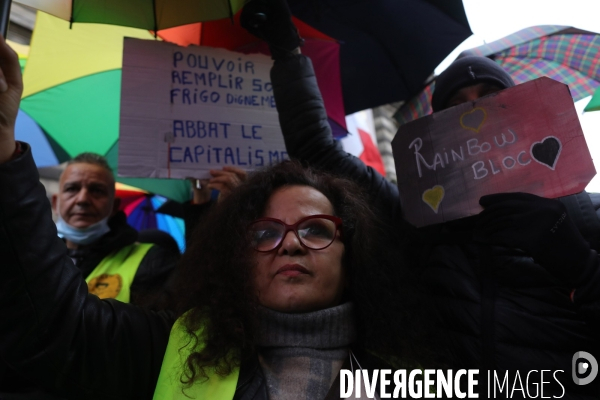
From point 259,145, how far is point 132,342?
144 cm

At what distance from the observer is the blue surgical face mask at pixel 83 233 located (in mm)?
2783

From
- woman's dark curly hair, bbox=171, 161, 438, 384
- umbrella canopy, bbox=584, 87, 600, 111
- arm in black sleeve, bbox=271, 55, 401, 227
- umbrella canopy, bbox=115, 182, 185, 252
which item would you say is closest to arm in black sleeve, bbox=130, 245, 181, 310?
woman's dark curly hair, bbox=171, 161, 438, 384

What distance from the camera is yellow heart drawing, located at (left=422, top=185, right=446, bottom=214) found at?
1.77 m

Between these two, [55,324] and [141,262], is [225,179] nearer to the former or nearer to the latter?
[141,262]

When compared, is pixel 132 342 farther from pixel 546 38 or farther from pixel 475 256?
pixel 546 38

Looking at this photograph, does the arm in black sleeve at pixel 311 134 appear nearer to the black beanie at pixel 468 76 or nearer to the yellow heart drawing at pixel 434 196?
the yellow heart drawing at pixel 434 196

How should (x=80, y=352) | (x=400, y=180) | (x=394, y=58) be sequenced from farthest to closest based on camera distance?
(x=394, y=58), (x=400, y=180), (x=80, y=352)

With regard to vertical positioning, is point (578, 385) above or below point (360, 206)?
below

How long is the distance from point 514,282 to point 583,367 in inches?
12.6

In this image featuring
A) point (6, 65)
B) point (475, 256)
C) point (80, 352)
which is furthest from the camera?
point (475, 256)

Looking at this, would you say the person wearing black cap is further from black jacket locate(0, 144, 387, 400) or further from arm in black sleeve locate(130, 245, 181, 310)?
arm in black sleeve locate(130, 245, 181, 310)

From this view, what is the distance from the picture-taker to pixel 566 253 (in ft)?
4.71

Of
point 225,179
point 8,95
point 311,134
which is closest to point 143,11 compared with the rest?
point 225,179

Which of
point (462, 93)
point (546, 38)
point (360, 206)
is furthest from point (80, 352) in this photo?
point (546, 38)
